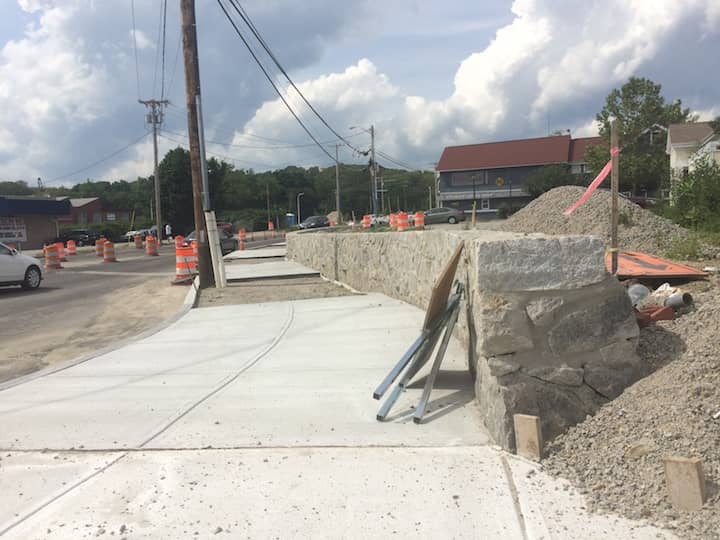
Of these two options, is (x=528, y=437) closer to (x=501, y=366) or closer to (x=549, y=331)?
(x=501, y=366)

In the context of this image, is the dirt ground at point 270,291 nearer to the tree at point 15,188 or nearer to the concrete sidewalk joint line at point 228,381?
the concrete sidewalk joint line at point 228,381

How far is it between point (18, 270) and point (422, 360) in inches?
582

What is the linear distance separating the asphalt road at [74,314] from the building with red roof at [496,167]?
55.3m

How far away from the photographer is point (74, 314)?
39.2ft

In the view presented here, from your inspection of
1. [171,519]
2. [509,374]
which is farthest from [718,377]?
[171,519]

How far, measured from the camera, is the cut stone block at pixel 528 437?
3.72 meters

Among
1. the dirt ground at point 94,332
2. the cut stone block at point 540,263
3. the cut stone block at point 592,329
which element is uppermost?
the cut stone block at point 540,263

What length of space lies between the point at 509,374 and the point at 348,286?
9.20 metres

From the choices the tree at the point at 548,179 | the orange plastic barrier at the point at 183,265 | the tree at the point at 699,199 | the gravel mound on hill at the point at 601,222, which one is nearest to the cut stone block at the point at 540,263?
the gravel mound on hill at the point at 601,222

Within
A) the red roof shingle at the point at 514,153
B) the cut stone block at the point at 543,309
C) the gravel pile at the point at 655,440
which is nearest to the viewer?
the gravel pile at the point at 655,440

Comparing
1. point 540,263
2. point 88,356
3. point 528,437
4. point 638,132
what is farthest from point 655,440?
point 638,132

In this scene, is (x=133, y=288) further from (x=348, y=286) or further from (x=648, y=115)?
(x=648, y=115)

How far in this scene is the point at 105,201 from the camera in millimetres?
99250

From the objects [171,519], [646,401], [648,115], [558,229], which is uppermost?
[648,115]
